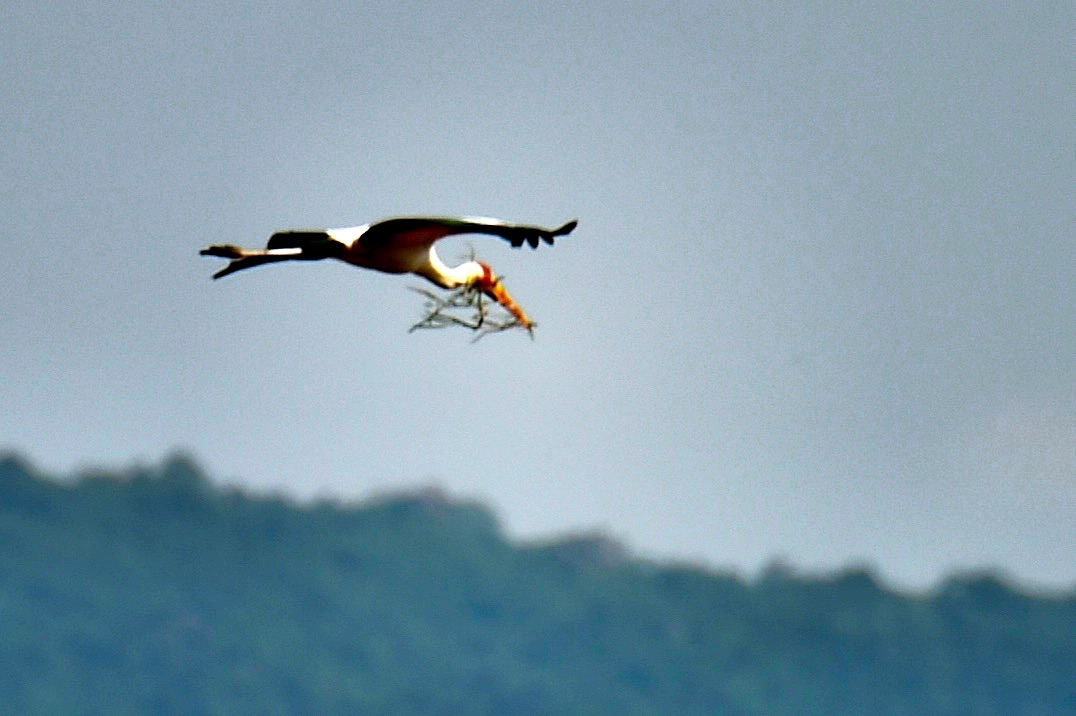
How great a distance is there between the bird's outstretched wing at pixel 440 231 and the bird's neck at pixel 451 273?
1.24ft

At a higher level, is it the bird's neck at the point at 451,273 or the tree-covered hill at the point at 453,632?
the tree-covered hill at the point at 453,632

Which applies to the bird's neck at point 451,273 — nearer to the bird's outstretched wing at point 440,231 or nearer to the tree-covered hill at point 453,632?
the bird's outstretched wing at point 440,231

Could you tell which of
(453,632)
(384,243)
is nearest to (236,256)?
(384,243)

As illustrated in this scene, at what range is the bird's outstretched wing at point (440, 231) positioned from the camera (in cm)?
1703

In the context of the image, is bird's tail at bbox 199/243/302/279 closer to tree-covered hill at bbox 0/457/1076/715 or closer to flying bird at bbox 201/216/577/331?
flying bird at bbox 201/216/577/331

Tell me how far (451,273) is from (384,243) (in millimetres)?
952

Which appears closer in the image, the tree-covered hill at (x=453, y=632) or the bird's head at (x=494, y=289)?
the bird's head at (x=494, y=289)

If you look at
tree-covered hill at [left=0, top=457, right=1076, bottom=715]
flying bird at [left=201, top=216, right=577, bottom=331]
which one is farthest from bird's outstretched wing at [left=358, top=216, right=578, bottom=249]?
tree-covered hill at [left=0, top=457, right=1076, bottom=715]

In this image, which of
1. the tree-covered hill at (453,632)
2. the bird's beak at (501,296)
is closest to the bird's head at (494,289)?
the bird's beak at (501,296)

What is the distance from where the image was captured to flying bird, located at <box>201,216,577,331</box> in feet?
56.1

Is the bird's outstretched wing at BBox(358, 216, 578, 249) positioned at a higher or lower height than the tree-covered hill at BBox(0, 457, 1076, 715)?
lower

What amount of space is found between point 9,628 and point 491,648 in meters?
35.5

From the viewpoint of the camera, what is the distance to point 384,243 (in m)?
17.3

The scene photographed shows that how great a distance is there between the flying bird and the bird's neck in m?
0.02
